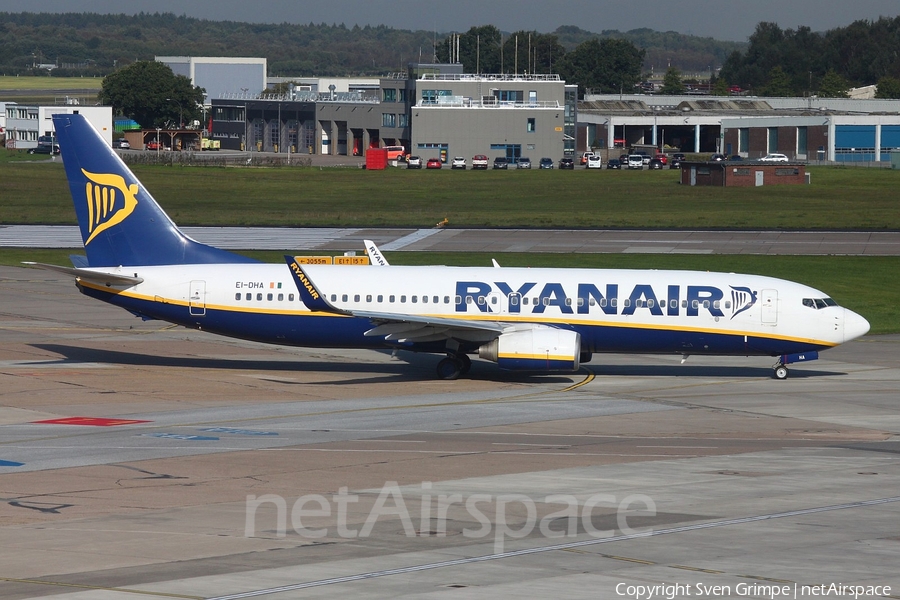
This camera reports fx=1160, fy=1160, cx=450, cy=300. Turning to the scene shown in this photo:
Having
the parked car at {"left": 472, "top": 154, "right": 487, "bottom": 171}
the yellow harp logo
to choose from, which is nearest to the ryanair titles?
the yellow harp logo

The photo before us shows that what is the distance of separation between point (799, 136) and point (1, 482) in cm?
18838

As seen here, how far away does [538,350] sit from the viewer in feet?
132

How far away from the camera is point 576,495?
81.8 feet

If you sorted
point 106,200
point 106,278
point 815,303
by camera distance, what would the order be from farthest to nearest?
point 106,200 < point 106,278 < point 815,303

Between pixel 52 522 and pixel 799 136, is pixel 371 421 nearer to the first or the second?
pixel 52 522

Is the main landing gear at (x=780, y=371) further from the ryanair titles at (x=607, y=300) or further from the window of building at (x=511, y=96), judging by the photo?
the window of building at (x=511, y=96)

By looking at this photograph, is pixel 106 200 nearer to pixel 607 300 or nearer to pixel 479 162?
pixel 607 300

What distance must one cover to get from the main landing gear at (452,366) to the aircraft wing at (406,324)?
1.42 meters

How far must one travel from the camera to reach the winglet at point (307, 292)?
39.2 m

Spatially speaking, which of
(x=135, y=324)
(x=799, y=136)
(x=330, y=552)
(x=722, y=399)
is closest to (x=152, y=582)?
(x=330, y=552)
